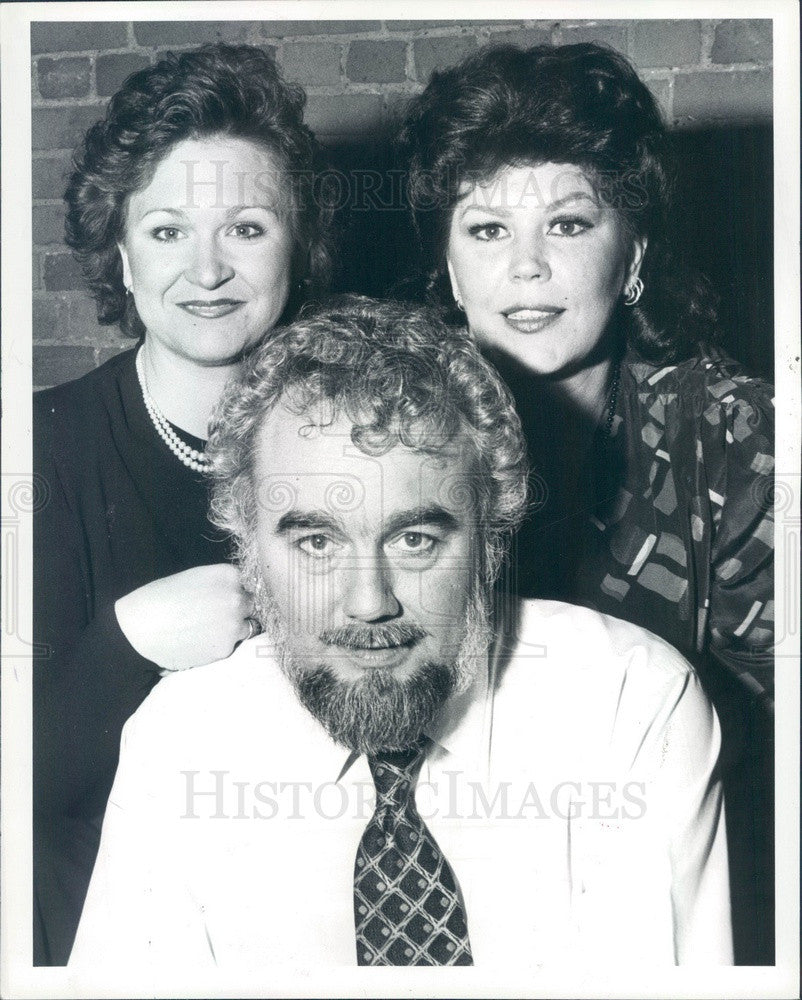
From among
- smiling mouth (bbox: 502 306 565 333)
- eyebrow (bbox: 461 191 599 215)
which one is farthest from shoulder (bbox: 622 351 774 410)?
eyebrow (bbox: 461 191 599 215)

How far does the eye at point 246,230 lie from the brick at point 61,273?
0.31 metres

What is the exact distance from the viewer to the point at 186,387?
5.63 feet

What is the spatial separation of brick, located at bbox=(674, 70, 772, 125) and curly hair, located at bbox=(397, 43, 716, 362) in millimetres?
64

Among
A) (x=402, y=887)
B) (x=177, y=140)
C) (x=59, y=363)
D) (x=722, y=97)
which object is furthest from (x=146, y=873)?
(x=722, y=97)

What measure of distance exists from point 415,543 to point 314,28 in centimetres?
98

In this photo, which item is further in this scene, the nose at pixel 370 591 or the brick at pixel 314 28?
the brick at pixel 314 28

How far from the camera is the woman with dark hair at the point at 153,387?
1.70 m

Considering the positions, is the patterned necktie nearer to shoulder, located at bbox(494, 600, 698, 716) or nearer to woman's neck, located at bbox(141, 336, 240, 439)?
shoulder, located at bbox(494, 600, 698, 716)

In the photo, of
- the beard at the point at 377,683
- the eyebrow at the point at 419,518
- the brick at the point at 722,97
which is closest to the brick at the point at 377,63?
the brick at the point at 722,97

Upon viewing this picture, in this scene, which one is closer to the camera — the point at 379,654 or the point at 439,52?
the point at 379,654

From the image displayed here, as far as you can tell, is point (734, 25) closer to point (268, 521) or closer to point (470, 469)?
point (470, 469)

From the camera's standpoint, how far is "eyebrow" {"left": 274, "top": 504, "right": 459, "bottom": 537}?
63.8 inches

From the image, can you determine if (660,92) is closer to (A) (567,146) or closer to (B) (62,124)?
(A) (567,146)

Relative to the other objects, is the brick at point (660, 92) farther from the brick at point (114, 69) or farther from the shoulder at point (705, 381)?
the brick at point (114, 69)
